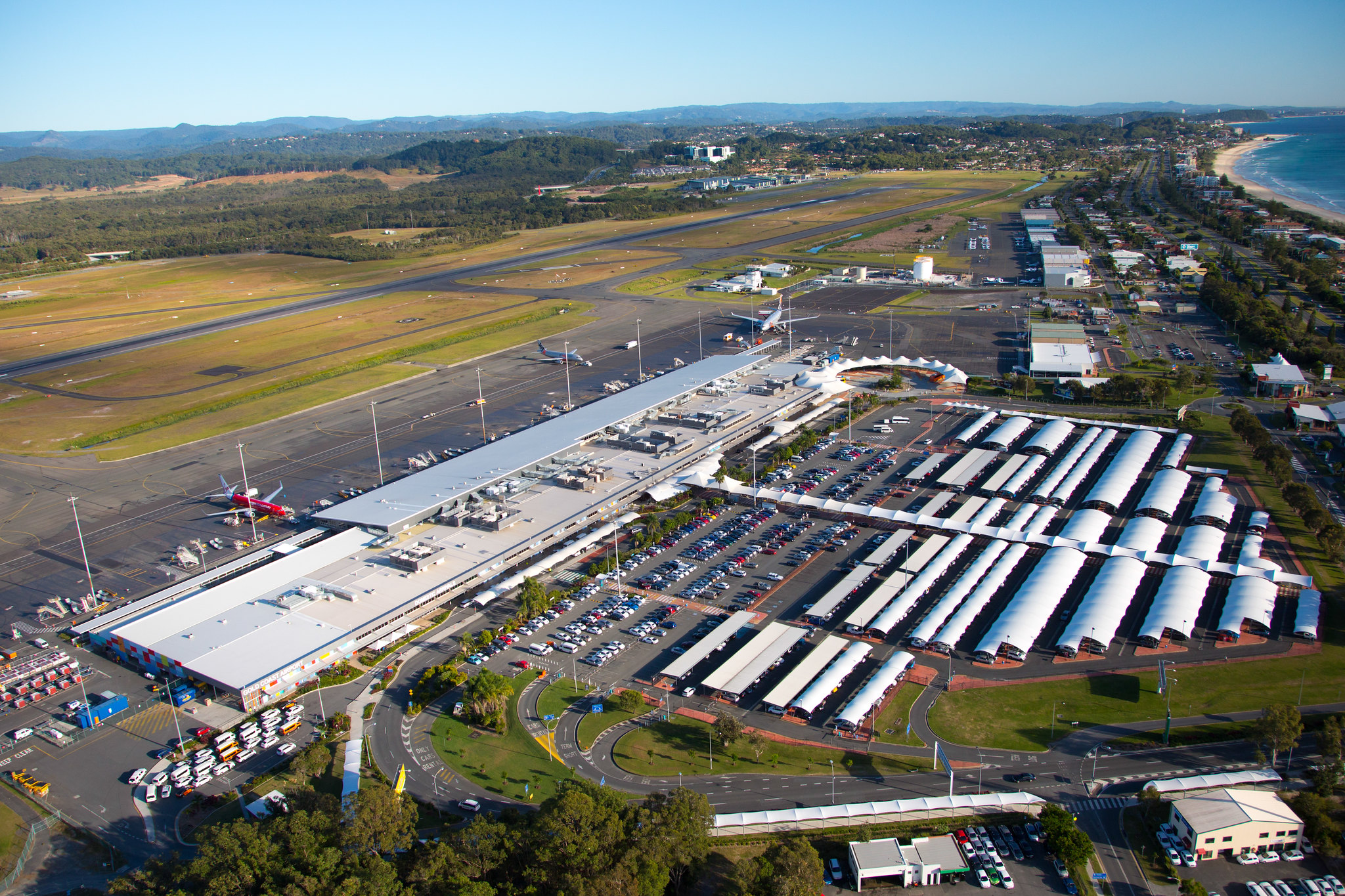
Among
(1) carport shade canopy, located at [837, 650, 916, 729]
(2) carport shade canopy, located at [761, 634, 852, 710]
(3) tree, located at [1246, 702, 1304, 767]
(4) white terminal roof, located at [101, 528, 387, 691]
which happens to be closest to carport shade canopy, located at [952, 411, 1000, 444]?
(1) carport shade canopy, located at [837, 650, 916, 729]

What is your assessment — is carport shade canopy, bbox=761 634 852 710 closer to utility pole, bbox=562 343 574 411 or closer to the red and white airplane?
the red and white airplane

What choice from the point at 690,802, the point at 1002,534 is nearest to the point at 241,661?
the point at 690,802

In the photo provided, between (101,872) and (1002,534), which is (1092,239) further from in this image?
(101,872)

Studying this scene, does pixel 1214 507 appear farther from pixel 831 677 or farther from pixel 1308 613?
pixel 831 677

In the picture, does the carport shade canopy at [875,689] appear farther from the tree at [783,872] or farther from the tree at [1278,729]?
the tree at [1278,729]

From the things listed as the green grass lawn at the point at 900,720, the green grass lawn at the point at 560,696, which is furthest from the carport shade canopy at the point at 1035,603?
the green grass lawn at the point at 560,696

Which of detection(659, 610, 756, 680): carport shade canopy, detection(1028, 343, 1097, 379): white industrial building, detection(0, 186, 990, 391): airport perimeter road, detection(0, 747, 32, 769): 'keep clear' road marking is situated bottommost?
detection(0, 747, 32, 769): 'keep clear' road marking
